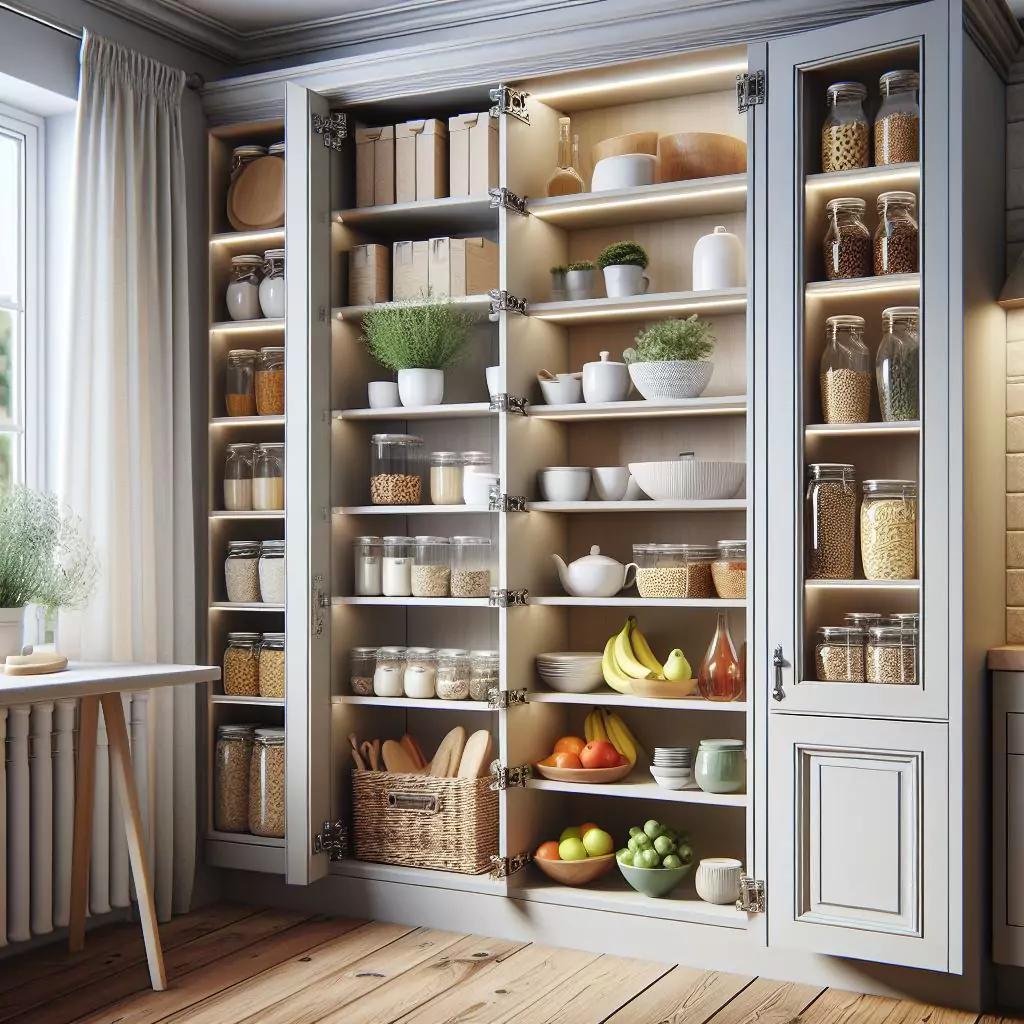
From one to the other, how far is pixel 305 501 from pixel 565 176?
1256 millimetres

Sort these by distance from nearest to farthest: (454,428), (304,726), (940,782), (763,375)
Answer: (940,782) < (763,375) < (304,726) < (454,428)

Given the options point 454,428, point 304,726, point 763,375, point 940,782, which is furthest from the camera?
point 454,428

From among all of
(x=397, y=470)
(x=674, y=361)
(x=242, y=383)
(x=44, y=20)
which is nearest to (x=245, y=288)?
(x=242, y=383)

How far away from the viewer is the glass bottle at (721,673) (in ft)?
11.5

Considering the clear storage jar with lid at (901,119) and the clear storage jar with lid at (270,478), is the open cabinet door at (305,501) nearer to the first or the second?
the clear storage jar with lid at (270,478)

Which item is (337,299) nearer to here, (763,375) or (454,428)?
(454,428)

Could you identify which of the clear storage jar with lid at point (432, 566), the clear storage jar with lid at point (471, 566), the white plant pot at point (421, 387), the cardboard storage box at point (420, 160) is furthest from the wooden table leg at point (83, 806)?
the cardboard storage box at point (420, 160)

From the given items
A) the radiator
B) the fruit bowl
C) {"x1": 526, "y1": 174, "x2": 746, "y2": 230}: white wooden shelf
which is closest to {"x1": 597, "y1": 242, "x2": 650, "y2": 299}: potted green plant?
{"x1": 526, "y1": 174, "x2": 746, "y2": 230}: white wooden shelf

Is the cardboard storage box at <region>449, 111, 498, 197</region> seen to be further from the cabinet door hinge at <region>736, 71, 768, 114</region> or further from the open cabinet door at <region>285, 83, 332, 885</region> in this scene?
the cabinet door hinge at <region>736, 71, 768, 114</region>

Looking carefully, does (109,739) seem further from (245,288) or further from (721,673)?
(721,673)

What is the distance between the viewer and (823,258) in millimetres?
3342

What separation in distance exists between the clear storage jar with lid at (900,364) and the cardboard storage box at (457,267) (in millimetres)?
1237

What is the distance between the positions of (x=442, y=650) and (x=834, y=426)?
137 centimetres

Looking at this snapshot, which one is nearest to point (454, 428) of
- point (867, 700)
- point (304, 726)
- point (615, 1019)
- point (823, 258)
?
point (304, 726)
